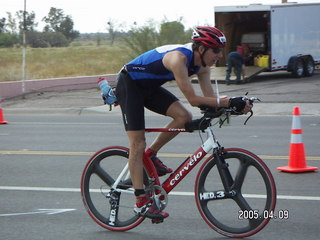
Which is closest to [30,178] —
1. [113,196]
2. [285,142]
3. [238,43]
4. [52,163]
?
[52,163]

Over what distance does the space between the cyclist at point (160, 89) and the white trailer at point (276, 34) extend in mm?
20646

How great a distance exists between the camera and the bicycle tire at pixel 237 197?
219 inches

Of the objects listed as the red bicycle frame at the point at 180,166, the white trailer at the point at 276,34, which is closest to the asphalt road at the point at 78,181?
the red bicycle frame at the point at 180,166

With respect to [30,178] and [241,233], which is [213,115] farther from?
[30,178]

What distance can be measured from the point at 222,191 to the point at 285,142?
6350 millimetres

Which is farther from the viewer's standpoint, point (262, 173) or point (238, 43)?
point (238, 43)

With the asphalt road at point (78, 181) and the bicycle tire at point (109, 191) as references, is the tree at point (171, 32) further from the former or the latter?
the bicycle tire at point (109, 191)

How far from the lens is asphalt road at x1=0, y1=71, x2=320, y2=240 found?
20.3 feet

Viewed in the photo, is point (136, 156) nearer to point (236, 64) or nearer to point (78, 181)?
point (78, 181)

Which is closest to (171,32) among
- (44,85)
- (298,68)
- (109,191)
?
(298,68)

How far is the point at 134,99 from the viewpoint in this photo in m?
5.88

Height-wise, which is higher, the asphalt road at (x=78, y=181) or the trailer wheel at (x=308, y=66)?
the trailer wheel at (x=308, y=66)

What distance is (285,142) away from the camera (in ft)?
39.1

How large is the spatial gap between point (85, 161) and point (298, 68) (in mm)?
18955
